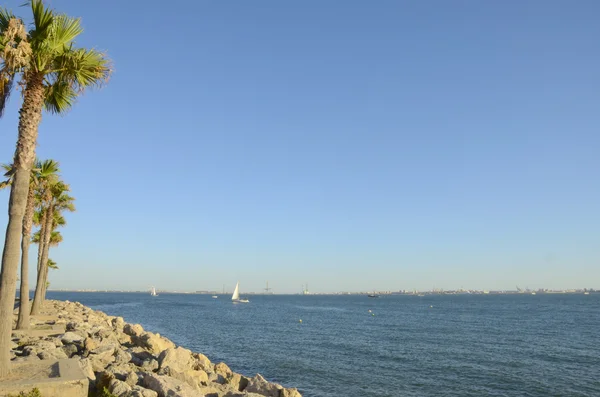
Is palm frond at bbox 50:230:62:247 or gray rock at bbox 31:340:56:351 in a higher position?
palm frond at bbox 50:230:62:247

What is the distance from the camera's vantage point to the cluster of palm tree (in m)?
21.9

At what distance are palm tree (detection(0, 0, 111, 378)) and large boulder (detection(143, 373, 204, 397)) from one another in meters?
3.69

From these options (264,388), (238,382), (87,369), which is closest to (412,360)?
(238,382)

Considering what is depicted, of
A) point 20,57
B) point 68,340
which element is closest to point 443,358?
point 68,340

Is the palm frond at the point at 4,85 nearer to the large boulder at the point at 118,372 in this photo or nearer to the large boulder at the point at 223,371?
the large boulder at the point at 118,372

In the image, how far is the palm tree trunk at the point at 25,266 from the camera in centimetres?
2184

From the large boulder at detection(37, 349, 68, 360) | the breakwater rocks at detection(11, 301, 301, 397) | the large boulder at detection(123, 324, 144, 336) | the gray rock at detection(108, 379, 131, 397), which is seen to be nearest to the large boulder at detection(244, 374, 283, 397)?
the breakwater rocks at detection(11, 301, 301, 397)

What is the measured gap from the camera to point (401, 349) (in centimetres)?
3959

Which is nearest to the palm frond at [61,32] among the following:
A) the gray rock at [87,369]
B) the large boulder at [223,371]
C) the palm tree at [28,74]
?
the palm tree at [28,74]

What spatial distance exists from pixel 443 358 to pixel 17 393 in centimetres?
3294

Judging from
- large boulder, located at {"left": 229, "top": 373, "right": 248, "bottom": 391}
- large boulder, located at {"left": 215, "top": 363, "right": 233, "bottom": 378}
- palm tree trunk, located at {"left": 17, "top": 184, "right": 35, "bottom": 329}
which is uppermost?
palm tree trunk, located at {"left": 17, "top": 184, "right": 35, "bottom": 329}

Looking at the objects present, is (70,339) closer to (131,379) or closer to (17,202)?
(131,379)

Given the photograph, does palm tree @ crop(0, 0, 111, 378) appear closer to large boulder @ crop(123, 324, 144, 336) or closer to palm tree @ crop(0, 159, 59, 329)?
palm tree @ crop(0, 159, 59, 329)

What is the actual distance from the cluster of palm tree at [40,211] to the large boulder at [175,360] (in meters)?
8.67
